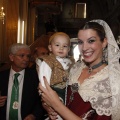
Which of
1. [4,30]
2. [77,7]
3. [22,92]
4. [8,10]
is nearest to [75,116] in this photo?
[22,92]

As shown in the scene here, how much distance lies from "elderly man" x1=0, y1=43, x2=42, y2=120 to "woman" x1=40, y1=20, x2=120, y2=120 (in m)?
1.10

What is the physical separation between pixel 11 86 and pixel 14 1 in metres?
4.57

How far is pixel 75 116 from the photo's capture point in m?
1.97

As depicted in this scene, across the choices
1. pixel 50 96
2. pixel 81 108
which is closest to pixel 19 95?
pixel 50 96

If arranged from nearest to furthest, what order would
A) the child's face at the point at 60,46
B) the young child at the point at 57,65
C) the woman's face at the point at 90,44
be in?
the woman's face at the point at 90,44 < the young child at the point at 57,65 < the child's face at the point at 60,46

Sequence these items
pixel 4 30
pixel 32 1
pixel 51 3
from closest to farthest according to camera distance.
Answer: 1. pixel 4 30
2. pixel 51 3
3. pixel 32 1

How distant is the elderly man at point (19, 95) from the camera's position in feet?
10.6

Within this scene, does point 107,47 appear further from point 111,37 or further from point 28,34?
point 28,34

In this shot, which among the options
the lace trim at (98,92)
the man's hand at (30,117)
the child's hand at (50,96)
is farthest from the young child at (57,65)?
the man's hand at (30,117)

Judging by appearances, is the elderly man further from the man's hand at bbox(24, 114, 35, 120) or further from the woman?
the woman

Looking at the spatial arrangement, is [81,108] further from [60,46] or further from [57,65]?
[60,46]

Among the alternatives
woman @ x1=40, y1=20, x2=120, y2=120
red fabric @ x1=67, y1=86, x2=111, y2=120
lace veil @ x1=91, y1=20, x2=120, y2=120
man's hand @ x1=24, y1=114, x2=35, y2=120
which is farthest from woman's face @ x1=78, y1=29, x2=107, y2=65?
man's hand @ x1=24, y1=114, x2=35, y2=120

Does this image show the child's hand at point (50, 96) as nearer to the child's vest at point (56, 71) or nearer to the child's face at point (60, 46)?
the child's vest at point (56, 71)

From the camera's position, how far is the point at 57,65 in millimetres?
2643
